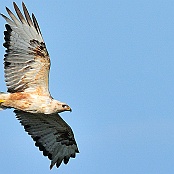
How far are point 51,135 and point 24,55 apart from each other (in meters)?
2.63

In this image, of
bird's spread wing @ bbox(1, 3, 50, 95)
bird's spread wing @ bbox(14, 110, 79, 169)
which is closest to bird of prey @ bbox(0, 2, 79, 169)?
bird's spread wing @ bbox(1, 3, 50, 95)

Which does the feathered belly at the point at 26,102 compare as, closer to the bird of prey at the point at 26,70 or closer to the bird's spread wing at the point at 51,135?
the bird of prey at the point at 26,70

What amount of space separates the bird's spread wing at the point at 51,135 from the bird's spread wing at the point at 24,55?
1.00m

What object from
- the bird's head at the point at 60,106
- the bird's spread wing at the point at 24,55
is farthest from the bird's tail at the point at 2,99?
the bird's head at the point at 60,106

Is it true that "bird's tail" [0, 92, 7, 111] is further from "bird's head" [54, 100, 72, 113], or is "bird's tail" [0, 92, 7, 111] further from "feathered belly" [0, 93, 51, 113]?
"bird's head" [54, 100, 72, 113]

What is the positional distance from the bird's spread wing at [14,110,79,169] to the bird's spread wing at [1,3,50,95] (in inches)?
39.3

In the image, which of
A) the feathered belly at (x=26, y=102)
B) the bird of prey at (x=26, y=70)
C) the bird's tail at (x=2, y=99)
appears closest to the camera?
the feathered belly at (x=26, y=102)

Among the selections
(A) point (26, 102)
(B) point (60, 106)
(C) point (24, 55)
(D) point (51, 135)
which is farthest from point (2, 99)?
(D) point (51, 135)

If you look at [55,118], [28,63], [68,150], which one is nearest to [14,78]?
[28,63]

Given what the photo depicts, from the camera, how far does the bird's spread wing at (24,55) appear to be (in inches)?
677

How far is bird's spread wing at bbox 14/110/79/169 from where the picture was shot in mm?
18062

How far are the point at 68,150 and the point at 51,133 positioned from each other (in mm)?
809

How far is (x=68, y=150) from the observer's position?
18.9m

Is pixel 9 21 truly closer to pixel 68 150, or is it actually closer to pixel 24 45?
pixel 24 45
